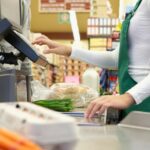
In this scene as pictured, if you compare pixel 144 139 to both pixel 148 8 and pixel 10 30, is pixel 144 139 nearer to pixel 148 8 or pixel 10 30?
pixel 10 30

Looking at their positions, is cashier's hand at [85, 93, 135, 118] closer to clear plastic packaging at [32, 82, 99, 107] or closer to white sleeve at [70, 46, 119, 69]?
clear plastic packaging at [32, 82, 99, 107]

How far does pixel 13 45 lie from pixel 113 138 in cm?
53

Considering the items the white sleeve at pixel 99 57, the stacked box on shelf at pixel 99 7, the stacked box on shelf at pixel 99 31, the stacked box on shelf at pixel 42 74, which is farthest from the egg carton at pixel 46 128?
the stacked box on shelf at pixel 99 7

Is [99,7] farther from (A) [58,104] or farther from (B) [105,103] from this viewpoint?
(B) [105,103]

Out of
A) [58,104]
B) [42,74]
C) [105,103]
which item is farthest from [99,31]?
[105,103]

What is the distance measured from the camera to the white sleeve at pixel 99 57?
1931mm

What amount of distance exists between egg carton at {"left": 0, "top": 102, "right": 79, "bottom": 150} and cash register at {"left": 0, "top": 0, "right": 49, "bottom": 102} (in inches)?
29.8

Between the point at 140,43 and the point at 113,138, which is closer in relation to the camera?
the point at 113,138

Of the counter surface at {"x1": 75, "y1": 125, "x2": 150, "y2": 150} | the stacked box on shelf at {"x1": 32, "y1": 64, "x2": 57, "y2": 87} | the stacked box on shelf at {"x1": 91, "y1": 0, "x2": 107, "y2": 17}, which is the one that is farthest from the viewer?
the stacked box on shelf at {"x1": 91, "y1": 0, "x2": 107, "y2": 17}

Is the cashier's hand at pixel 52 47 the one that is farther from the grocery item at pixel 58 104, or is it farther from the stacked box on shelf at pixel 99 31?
the stacked box on shelf at pixel 99 31

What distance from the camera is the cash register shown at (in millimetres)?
1168

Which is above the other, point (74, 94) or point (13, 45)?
point (13, 45)

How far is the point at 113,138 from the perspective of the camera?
102 cm

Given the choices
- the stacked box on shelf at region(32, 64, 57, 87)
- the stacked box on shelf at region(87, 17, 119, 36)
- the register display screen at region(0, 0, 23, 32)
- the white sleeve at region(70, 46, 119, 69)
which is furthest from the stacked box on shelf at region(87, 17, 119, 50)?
the register display screen at region(0, 0, 23, 32)
